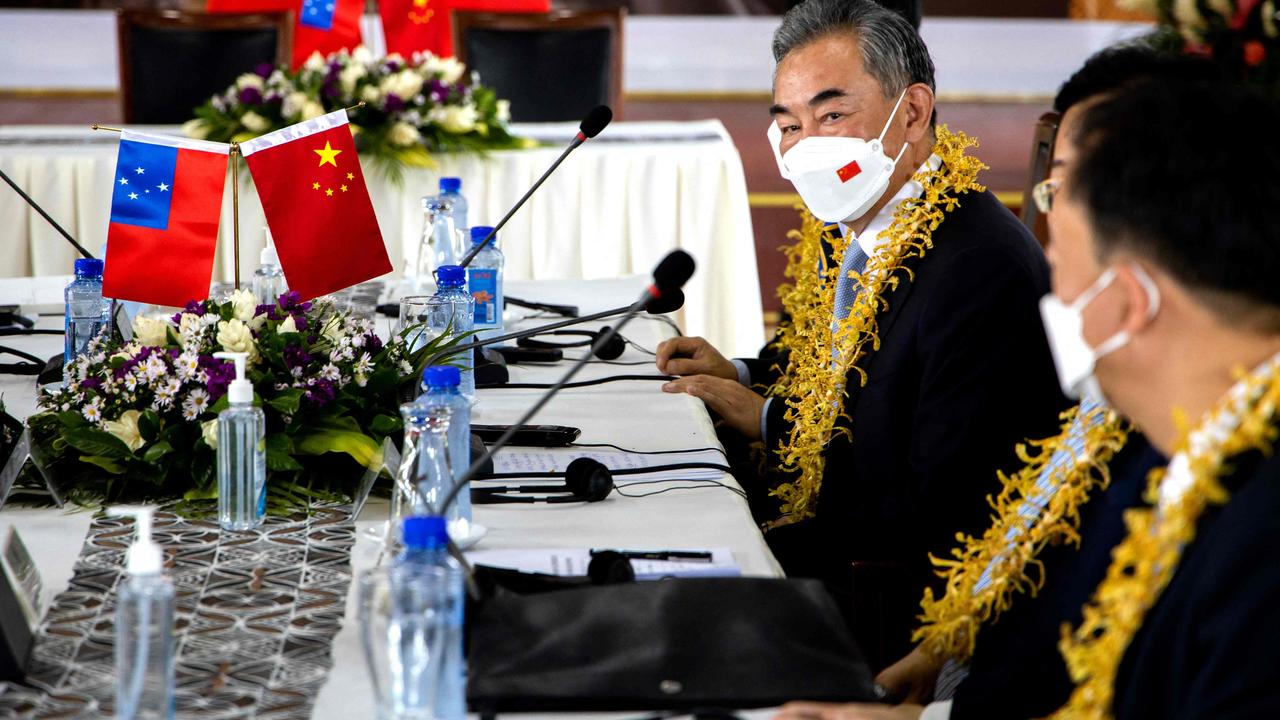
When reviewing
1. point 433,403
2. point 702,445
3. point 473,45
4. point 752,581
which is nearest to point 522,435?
point 702,445

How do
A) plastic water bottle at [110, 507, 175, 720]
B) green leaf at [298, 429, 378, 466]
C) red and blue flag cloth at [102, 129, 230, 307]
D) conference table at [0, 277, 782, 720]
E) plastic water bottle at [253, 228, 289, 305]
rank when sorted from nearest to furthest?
1. plastic water bottle at [110, 507, 175, 720]
2. conference table at [0, 277, 782, 720]
3. green leaf at [298, 429, 378, 466]
4. red and blue flag cloth at [102, 129, 230, 307]
5. plastic water bottle at [253, 228, 289, 305]

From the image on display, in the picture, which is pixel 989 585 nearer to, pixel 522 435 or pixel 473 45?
pixel 522 435

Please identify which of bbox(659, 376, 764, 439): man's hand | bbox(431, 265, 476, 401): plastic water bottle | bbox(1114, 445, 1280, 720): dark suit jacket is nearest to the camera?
bbox(1114, 445, 1280, 720): dark suit jacket

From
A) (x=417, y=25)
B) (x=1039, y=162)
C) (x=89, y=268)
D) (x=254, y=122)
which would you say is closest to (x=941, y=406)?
(x=89, y=268)

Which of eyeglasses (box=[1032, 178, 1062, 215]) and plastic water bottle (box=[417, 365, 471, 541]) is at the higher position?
eyeglasses (box=[1032, 178, 1062, 215])

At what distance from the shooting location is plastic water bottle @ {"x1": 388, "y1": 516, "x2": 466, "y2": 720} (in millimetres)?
1092

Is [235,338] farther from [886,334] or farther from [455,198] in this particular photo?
[455,198]

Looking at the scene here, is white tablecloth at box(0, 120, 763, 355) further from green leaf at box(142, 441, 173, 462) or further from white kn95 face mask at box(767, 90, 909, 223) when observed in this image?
green leaf at box(142, 441, 173, 462)

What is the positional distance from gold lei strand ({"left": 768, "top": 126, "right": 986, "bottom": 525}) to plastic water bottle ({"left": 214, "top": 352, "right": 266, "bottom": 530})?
0.88 metres

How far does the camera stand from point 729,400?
7.70 feet

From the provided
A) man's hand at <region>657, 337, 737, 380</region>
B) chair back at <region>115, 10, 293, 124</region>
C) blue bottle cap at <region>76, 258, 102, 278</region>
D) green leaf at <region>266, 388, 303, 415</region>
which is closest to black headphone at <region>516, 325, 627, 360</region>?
man's hand at <region>657, 337, 737, 380</region>

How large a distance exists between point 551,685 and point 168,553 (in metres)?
0.56

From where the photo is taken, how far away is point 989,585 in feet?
5.09

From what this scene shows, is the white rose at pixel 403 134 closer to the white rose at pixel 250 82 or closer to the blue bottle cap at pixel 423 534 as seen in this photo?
the white rose at pixel 250 82
